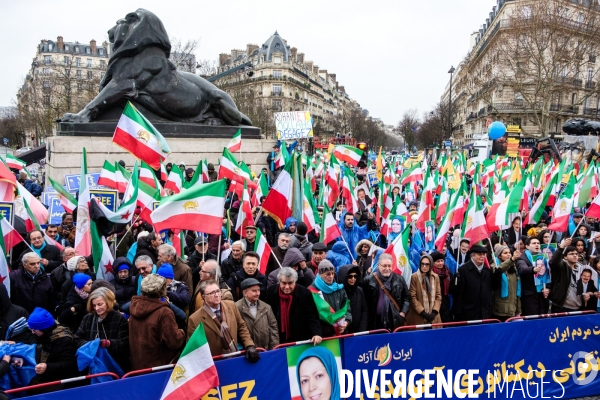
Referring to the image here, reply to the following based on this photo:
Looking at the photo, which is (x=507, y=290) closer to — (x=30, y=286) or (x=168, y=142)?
(x=30, y=286)

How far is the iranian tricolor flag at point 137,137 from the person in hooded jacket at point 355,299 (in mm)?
4208

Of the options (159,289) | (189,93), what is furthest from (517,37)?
(159,289)

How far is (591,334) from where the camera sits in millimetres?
5223

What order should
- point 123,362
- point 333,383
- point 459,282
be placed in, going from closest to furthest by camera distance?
point 123,362
point 333,383
point 459,282

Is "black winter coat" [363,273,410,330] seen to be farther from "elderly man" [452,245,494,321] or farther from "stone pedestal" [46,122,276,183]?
"stone pedestal" [46,122,276,183]

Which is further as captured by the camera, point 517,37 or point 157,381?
point 517,37

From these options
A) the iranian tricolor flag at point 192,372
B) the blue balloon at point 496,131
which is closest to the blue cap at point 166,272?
the iranian tricolor flag at point 192,372

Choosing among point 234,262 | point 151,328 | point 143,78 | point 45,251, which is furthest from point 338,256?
point 143,78

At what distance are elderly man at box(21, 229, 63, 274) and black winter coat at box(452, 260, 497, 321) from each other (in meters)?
4.97

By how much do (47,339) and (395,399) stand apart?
3.12 m

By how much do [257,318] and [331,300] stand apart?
84 centimetres

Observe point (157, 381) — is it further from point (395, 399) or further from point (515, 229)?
point (515, 229)

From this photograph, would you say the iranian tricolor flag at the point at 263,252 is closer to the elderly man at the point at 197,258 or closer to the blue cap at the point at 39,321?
the elderly man at the point at 197,258

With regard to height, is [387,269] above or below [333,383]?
above
